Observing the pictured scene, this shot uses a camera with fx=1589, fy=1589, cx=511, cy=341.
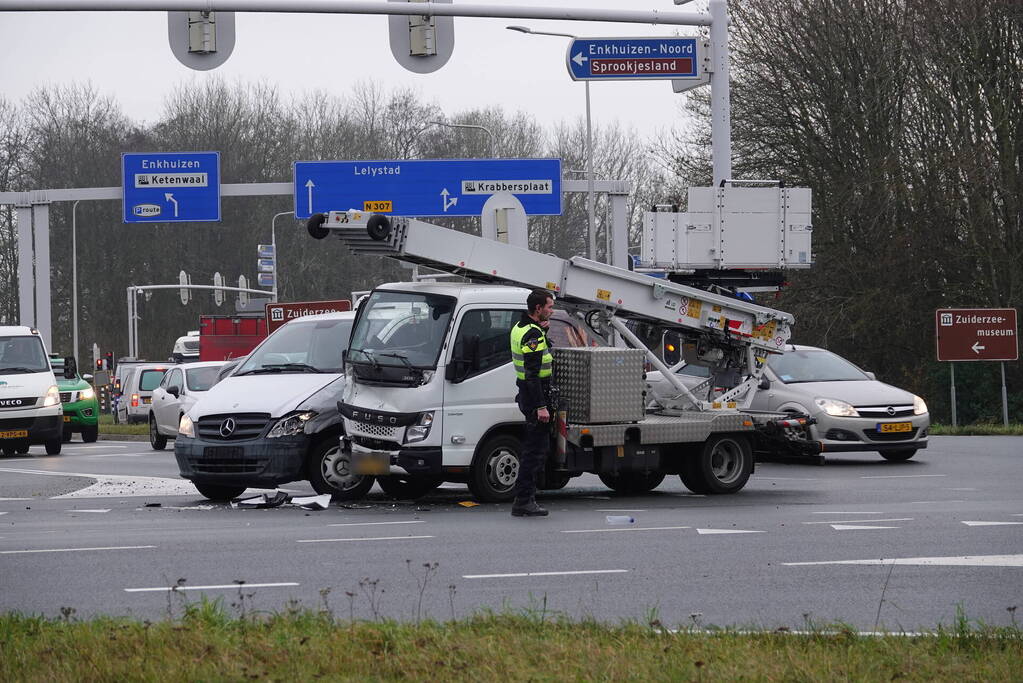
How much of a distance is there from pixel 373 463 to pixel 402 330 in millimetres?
1276

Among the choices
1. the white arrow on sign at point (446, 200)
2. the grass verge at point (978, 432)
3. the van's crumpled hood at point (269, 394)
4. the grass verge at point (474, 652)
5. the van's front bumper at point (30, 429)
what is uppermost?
the white arrow on sign at point (446, 200)

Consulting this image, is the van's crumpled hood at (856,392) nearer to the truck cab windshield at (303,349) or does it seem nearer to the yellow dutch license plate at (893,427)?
the yellow dutch license plate at (893,427)

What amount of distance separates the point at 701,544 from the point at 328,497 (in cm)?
450

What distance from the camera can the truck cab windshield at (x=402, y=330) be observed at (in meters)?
14.4

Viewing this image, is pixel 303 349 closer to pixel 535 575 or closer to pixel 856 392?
pixel 535 575

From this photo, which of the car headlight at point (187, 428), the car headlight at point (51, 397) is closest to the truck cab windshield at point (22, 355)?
the car headlight at point (51, 397)

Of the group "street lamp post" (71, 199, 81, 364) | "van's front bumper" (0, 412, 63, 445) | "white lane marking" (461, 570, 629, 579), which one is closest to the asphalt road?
"white lane marking" (461, 570, 629, 579)

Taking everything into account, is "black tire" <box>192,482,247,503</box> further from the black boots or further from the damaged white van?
the black boots

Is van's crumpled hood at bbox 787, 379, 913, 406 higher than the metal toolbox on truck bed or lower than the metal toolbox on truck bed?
lower

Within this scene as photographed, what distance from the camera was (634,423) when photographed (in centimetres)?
1462

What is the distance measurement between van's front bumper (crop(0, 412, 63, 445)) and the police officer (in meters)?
13.9

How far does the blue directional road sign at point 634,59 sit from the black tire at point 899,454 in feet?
18.0

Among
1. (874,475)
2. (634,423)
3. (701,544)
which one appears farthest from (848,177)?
(701,544)

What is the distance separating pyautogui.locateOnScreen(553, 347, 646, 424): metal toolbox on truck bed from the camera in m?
14.4
